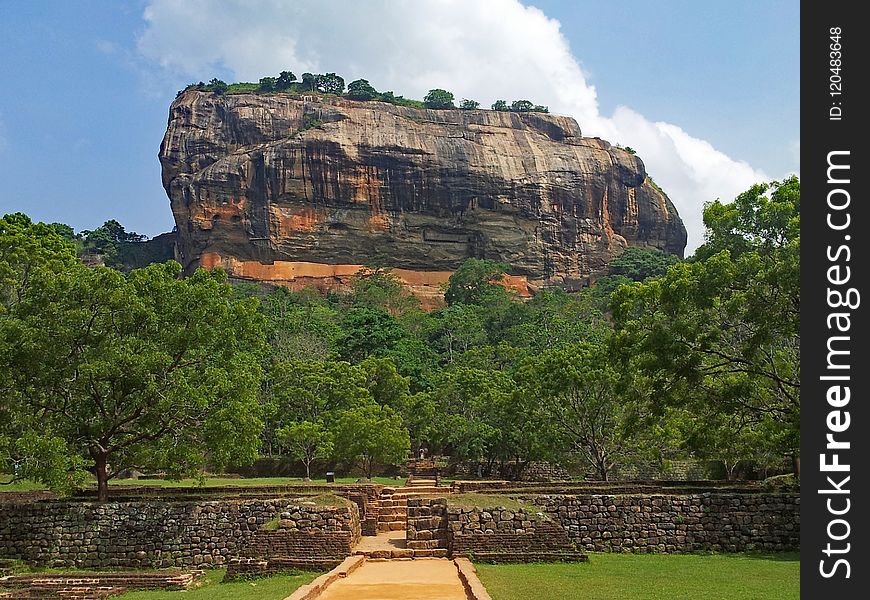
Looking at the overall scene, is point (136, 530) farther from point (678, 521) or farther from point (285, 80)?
point (285, 80)

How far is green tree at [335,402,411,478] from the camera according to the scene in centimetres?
3045

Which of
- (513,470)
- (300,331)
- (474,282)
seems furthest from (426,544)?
(474,282)

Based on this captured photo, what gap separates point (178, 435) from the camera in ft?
63.1

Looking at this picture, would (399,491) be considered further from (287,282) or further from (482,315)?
(287,282)

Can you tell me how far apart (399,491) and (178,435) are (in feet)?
23.2

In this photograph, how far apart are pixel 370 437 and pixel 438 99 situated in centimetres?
7683

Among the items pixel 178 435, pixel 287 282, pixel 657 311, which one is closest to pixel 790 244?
pixel 657 311

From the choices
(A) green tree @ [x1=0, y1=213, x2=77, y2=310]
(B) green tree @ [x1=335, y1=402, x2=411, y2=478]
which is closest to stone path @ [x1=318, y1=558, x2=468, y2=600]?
(B) green tree @ [x1=335, y1=402, x2=411, y2=478]

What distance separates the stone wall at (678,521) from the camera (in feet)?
57.7

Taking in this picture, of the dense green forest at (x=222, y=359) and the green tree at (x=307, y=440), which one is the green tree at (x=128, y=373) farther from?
the green tree at (x=307, y=440)

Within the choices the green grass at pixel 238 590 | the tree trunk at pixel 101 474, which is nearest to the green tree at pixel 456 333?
the tree trunk at pixel 101 474

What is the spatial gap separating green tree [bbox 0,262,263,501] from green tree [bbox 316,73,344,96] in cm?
8175

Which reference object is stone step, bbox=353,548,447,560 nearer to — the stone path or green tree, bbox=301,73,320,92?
the stone path

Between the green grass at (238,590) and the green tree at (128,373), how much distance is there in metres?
4.51
